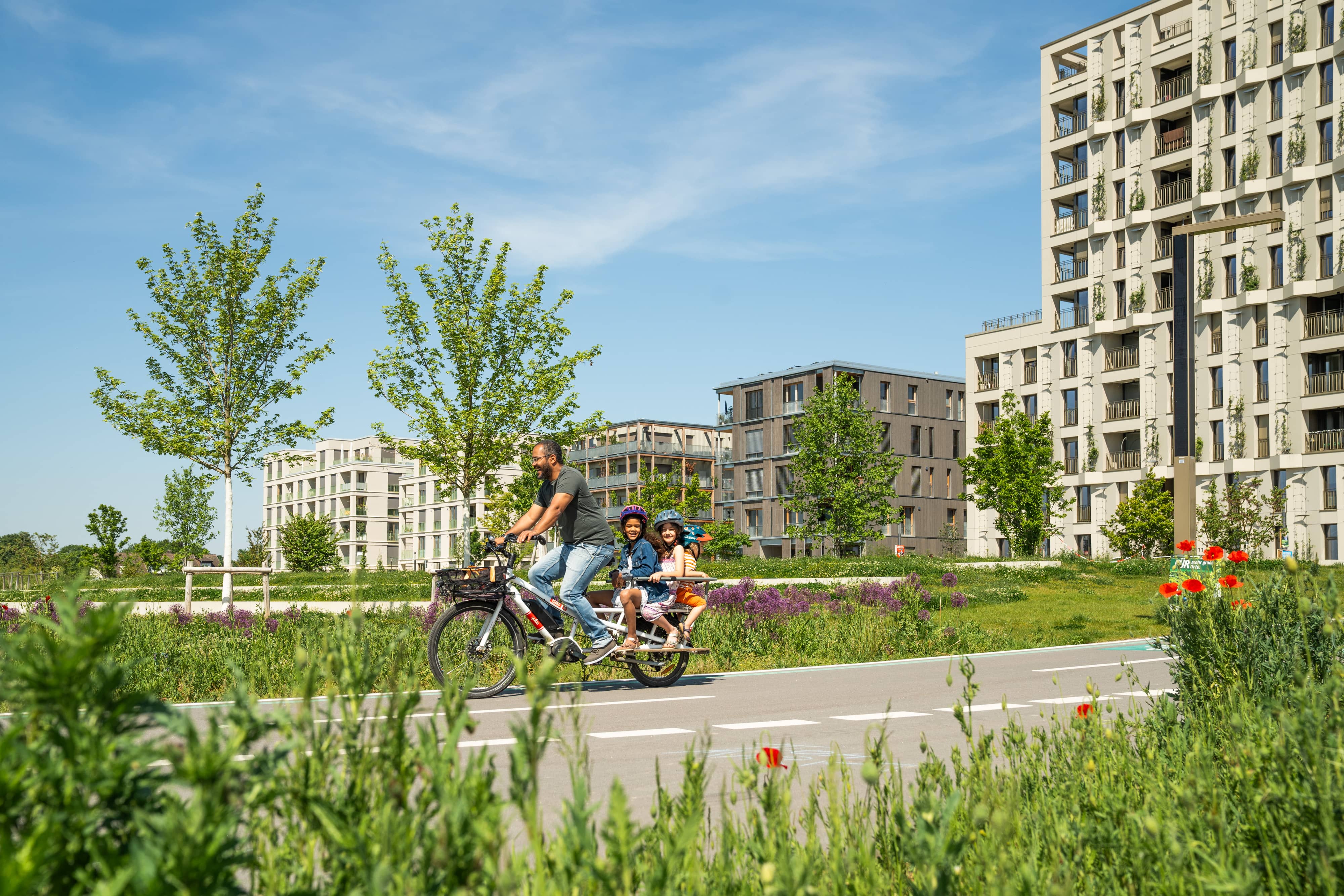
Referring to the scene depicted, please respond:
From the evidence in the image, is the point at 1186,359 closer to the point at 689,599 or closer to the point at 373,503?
the point at 689,599

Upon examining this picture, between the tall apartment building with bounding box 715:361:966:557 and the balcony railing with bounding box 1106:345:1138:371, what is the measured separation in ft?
81.2

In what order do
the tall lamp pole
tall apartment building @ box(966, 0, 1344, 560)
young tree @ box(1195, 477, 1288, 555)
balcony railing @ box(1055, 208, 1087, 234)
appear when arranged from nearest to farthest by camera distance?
1. the tall lamp pole
2. young tree @ box(1195, 477, 1288, 555)
3. tall apartment building @ box(966, 0, 1344, 560)
4. balcony railing @ box(1055, 208, 1087, 234)

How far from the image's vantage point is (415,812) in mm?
2059

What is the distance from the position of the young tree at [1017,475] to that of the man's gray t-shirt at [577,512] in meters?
42.5

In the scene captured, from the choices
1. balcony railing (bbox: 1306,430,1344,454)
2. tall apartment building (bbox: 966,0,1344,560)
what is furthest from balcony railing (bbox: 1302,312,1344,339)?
balcony railing (bbox: 1306,430,1344,454)

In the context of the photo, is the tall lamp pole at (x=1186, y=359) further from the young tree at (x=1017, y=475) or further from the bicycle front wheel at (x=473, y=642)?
the young tree at (x=1017, y=475)

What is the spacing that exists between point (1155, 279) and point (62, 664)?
63446 mm

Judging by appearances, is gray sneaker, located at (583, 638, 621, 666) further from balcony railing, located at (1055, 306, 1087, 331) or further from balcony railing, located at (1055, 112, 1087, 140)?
balcony railing, located at (1055, 112, 1087, 140)

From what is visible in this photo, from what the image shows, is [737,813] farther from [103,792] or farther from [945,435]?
[945,435]

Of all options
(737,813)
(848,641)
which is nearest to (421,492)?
(848,641)

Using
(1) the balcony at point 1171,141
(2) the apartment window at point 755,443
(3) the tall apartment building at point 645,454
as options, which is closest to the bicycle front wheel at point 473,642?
(1) the balcony at point 1171,141

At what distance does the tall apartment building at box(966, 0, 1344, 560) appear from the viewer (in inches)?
2014

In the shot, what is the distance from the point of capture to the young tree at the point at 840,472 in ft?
178

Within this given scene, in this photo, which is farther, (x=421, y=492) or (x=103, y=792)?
(x=421, y=492)
